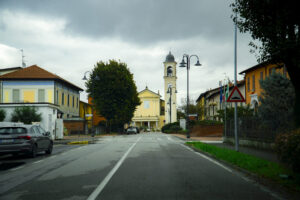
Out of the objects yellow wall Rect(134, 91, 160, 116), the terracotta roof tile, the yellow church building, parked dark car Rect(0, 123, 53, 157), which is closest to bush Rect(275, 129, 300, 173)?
parked dark car Rect(0, 123, 53, 157)

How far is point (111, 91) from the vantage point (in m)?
51.7

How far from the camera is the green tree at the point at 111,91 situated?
51719 millimetres

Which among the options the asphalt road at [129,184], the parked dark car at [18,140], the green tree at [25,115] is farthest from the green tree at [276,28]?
the green tree at [25,115]

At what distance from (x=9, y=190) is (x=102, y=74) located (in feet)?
150

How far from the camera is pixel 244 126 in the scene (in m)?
20.4

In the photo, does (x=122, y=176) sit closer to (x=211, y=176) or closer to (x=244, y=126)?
(x=211, y=176)

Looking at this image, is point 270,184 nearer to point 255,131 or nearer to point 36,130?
point 255,131

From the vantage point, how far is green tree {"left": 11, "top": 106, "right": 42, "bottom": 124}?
3256 centimetres

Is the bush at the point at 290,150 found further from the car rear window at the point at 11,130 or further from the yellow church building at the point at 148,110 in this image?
the yellow church building at the point at 148,110

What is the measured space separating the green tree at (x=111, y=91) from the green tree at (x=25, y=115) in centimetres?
1833

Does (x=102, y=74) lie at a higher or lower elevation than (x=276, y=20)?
higher

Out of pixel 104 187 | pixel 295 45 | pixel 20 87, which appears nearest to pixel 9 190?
pixel 104 187

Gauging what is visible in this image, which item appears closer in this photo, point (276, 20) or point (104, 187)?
point (104, 187)

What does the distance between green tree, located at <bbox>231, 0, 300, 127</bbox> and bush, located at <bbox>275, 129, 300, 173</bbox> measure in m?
1.70
